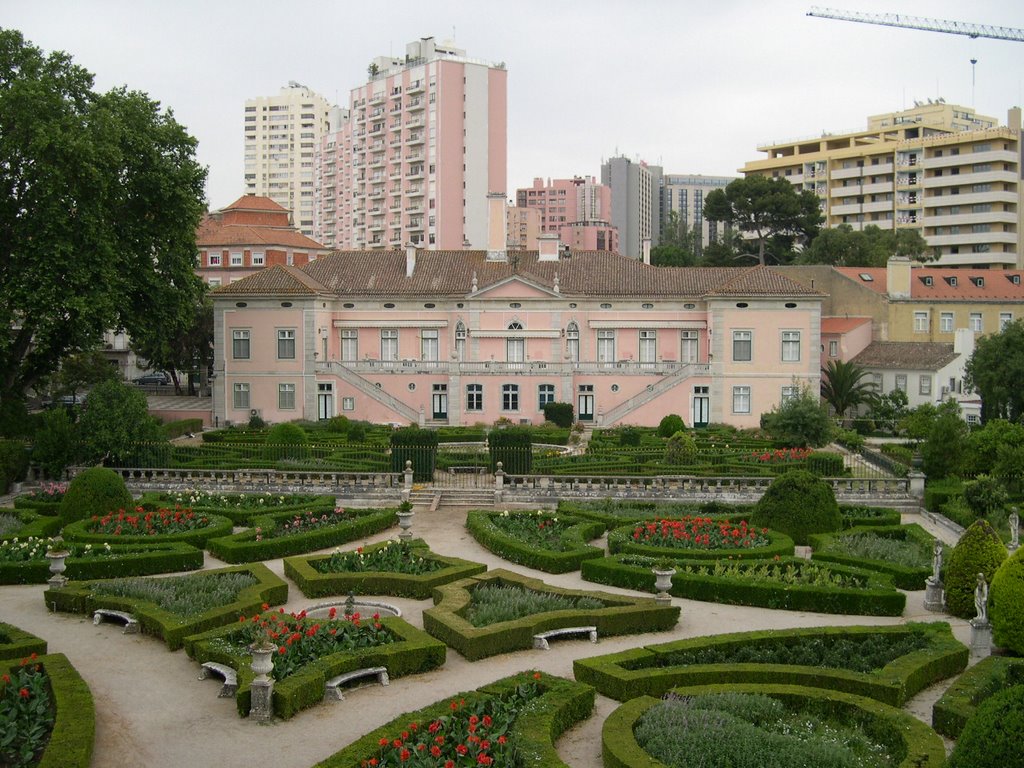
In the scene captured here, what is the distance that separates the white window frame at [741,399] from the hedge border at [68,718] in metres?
36.5

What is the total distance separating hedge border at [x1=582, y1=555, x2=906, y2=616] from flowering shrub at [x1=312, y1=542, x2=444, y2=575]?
342 centimetres

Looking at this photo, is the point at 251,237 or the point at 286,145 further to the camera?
the point at 286,145

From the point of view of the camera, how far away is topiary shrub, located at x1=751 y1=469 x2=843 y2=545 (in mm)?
25281

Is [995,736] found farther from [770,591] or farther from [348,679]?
[770,591]

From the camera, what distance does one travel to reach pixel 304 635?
656 inches

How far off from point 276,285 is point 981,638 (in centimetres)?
3829

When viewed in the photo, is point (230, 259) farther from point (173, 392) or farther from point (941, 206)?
point (941, 206)

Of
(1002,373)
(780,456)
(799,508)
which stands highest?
(1002,373)

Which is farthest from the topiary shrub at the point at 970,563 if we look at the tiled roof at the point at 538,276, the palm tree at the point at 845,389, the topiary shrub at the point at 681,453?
the tiled roof at the point at 538,276

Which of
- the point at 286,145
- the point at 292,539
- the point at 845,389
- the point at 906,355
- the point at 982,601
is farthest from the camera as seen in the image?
the point at 286,145

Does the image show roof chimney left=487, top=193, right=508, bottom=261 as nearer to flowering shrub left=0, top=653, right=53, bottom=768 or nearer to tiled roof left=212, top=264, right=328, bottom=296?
tiled roof left=212, top=264, right=328, bottom=296

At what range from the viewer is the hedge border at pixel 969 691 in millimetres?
13961

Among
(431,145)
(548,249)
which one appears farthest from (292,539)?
(431,145)

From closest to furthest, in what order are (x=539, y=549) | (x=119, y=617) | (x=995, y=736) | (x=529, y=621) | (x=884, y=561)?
(x=995, y=736) < (x=529, y=621) < (x=119, y=617) < (x=884, y=561) < (x=539, y=549)
